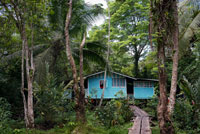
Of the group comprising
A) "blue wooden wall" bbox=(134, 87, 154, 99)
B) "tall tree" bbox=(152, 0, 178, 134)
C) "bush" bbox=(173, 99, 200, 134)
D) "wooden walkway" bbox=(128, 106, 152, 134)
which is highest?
"tall tree" bbox=(152, 0, 178, 134)

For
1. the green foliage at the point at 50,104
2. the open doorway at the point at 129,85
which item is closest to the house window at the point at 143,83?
the open doorway at the point at 129,85

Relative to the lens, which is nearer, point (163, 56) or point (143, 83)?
point (163, 56)

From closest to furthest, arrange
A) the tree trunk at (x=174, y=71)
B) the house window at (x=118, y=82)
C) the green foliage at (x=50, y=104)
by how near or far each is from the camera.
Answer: the tree trunk at (x=174, y=71) → the green foliage at (x=50, y=104) → the house window at (x=118, y=82)

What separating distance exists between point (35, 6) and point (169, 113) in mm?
6346

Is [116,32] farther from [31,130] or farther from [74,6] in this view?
[31,130]

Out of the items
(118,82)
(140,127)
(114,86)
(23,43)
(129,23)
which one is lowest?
(140,127)

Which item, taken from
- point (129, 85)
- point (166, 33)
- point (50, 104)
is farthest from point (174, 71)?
Answer: point (129, 85)

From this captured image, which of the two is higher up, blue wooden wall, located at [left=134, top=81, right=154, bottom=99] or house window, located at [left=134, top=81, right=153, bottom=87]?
house window, located at [left=134, top=81, right=153, bottom=87]

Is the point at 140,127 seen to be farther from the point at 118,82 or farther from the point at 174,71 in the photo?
the point at 118,82

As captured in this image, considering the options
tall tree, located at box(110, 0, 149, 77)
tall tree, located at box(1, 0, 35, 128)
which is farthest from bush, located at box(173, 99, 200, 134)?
tall tree, located at box(110, 0, 149, 77)

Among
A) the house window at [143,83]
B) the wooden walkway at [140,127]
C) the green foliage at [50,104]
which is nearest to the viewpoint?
the wooden walkway at [140,127]

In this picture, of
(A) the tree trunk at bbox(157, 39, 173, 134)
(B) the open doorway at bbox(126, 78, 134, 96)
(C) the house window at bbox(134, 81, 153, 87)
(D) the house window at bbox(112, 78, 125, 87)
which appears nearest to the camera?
(A) the tree trunk at bbox(157, 39, 173, 134)

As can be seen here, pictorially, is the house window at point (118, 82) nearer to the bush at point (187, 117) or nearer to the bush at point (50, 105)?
the bush at point (50, 105)

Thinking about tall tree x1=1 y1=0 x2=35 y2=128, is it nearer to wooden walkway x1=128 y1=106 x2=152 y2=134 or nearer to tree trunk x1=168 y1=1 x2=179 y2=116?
wooden walkway x1=128 y1=106 x2=152 y2=134
